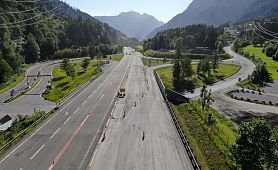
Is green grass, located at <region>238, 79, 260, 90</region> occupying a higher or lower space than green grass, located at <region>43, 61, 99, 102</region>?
lower

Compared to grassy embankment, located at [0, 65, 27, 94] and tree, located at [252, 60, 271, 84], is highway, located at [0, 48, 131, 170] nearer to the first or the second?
grassy embankment, located at [0, 65, 27, 94]

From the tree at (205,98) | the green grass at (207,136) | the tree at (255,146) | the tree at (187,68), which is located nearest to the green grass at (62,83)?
the tree at (187,68)

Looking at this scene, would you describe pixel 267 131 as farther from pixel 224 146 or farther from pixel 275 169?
pixel 224 146

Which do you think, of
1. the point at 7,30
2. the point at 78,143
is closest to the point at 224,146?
the point at 78,143

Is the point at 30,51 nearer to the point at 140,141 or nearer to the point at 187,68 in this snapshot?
the point at 187,68

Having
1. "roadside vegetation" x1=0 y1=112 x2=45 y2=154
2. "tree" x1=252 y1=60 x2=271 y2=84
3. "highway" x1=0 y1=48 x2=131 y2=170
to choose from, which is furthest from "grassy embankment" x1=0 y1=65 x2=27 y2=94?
"tree" x1=252 y1=60 x2=271 y2=84

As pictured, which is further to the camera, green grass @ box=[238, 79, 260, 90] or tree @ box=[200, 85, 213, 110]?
green grass @ box=[238, 79, 260, 90]

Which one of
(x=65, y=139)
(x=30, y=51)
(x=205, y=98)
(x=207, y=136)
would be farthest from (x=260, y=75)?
(x=30, y=51)
